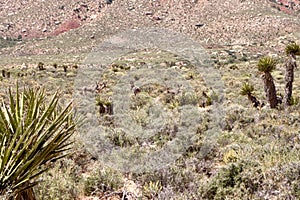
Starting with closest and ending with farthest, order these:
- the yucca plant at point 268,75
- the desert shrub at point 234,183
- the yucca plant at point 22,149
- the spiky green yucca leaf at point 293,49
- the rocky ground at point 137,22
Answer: the yucca plant at point 22,149, the desert shrub at point 234,183, the yucca plant at point 268,75, the spiky green yucca leaf at point 293,49, the rocky ground at point 137,22

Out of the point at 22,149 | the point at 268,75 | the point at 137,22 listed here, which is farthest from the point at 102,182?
the point at 137,22

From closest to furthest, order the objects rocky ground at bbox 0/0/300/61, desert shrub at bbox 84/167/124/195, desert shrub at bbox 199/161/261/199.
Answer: desert shrub at bbox 199/161/261/199, desert shrub at bbox 84/167/124/195, rocky ground at bbox 0/0/300/61

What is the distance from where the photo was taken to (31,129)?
9.00 feet

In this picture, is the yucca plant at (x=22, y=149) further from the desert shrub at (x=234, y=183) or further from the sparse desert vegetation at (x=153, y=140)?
the desert shrub at (x=234, y=183)

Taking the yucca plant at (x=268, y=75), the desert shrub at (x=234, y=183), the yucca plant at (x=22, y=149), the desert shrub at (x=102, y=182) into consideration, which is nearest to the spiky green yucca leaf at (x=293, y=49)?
the yucca plant at (x=268, y=75)

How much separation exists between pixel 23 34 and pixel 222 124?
91687 millimetres

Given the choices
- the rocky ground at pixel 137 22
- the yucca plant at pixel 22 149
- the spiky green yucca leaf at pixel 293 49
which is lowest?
the rocky ground at pixel 137 22

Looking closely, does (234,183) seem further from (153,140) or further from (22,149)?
(153,140)

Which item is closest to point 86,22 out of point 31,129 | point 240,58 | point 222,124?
point 240,58

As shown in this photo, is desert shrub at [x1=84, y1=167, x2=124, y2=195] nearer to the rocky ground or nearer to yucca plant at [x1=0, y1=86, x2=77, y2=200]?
yucca plant at [x1=0, y1=86, x2=77, y2=200]

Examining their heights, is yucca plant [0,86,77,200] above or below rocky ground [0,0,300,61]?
above

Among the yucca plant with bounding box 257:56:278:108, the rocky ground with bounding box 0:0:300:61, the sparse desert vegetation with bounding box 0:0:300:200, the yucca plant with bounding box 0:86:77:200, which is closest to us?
the yucca plant with bounding box 0:86:77:200

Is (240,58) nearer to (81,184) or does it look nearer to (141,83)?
(141,83)

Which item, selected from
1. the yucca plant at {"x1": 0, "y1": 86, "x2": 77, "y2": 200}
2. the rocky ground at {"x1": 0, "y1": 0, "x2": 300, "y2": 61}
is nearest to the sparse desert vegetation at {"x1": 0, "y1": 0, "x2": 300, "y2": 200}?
the yucca plant at {"x1": 0, "y1": 86, "x2": 77, "y2": 200}
